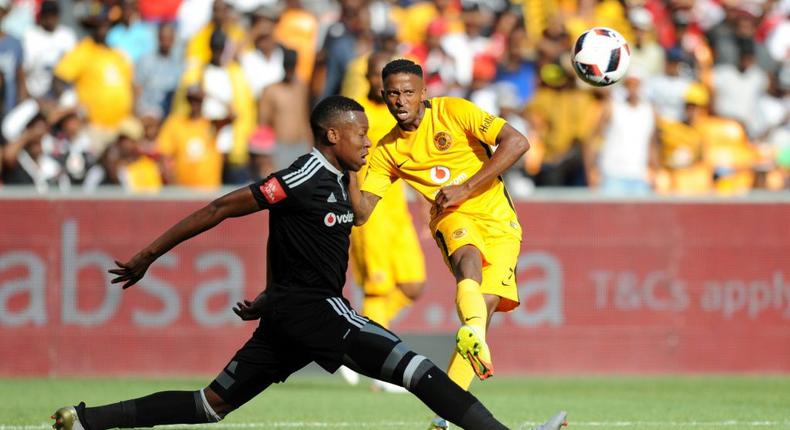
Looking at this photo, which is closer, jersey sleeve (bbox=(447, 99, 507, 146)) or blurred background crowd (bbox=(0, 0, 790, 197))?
jersey sleeve (bbox=(447, 99, 507, 146))

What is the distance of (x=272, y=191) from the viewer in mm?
7184

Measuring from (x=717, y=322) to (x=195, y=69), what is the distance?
6699 mm

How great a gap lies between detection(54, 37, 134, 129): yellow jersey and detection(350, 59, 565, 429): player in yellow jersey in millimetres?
8181

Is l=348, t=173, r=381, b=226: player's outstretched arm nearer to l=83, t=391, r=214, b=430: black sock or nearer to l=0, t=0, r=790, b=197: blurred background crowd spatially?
l=83, t=391, r=214, b=430: black sock

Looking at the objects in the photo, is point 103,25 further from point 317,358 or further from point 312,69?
point 317,358

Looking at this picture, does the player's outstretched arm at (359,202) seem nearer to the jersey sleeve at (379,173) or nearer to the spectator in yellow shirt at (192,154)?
the jersey sleeve at (379,173)

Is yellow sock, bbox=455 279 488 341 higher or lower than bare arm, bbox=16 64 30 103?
lower

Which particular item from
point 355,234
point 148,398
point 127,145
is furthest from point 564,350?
point 148,398

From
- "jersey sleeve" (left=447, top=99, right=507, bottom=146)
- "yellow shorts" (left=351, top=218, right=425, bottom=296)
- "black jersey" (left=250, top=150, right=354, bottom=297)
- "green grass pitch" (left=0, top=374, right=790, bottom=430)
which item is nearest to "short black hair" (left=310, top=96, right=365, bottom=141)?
"black jersey" (left=250, top=150, right=354, bottom=297)

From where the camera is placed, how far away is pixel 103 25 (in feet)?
56.6

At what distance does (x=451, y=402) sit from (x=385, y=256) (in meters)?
5.63

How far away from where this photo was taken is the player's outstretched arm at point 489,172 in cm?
859

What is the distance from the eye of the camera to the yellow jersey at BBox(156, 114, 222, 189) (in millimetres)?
15742

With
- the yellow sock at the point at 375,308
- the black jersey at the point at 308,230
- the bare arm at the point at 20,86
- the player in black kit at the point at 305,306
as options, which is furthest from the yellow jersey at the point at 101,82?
the black jersey at the point at 308,230
